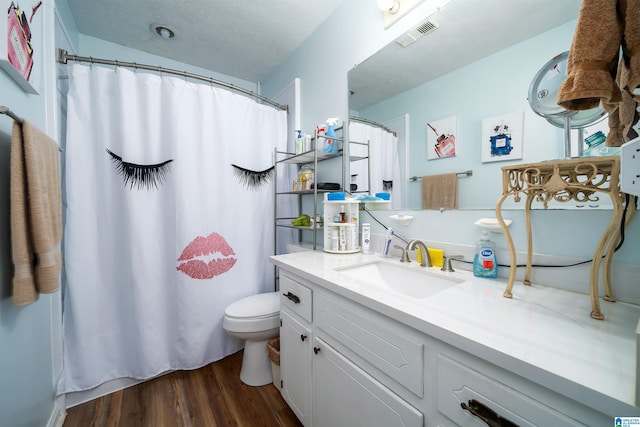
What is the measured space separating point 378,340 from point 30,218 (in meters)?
1.24

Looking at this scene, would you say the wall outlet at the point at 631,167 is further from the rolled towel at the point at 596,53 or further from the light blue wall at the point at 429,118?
the light blue wall at the point at 429,118

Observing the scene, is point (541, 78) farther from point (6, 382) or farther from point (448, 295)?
point (6, 382)

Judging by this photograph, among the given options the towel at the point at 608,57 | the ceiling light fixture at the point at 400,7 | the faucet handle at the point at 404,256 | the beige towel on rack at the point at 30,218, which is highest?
the ceiling light fixture at the point at 400,7

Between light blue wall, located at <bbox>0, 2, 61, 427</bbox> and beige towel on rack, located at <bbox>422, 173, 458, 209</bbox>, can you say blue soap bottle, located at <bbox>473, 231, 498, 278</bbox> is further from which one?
light blue wall, located at <bbox>0, 2, 61, 427</bbox>

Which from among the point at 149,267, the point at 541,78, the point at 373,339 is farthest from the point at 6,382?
the point at 541,78

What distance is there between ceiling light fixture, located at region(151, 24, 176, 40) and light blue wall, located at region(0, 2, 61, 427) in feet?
2.27

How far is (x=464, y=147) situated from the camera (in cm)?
105

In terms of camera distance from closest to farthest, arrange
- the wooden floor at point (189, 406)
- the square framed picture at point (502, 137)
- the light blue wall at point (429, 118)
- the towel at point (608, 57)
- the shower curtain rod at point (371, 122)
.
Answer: the towel at point (608, 57), the light blue wall at point (429, 118), the square framed picture at point (502, 137), the wooden floor at point (189, 406), the shower curtain rod at point (371, 122)

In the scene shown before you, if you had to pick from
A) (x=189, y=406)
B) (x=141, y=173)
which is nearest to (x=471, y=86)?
(x=141, y=173)

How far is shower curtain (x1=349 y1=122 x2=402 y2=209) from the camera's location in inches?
53.1

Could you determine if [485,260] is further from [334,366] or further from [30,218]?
[30,218]

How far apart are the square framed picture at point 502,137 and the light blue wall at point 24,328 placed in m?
1.70

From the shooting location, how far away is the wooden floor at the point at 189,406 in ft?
4.15

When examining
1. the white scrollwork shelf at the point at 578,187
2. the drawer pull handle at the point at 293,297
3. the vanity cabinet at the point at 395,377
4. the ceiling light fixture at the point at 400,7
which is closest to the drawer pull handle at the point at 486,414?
the vanity cabinet at the point at 395,377
